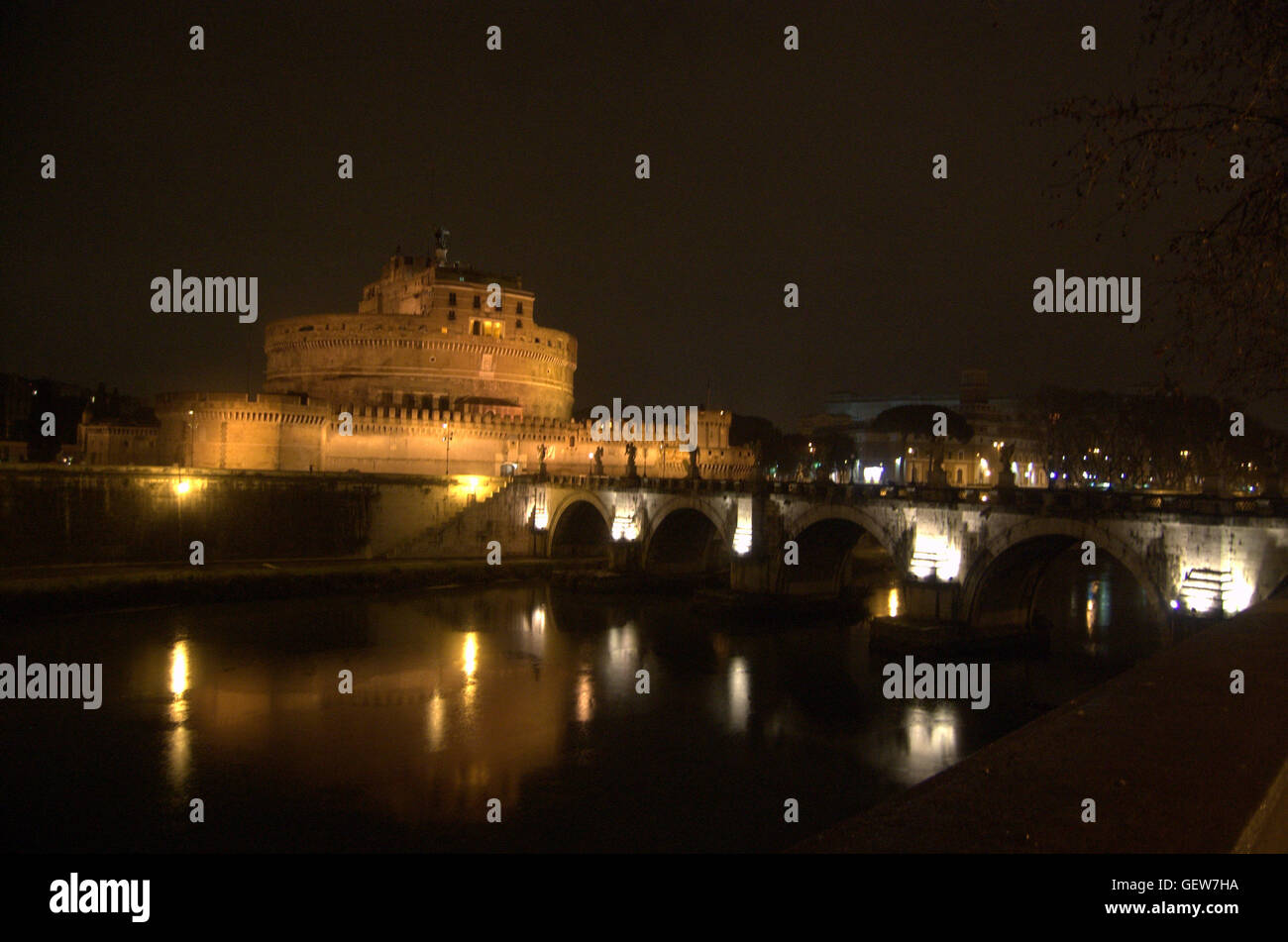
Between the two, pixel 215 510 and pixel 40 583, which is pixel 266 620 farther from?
pixel 215 510

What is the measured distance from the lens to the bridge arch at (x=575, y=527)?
4103 centimetres

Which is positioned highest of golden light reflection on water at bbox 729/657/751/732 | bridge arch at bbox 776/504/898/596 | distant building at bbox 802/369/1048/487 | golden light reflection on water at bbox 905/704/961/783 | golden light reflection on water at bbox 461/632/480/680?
distant building at bbox 802/369/1048/487

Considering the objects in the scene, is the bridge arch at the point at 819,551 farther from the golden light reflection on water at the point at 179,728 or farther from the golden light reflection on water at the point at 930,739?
the golden light reflection on water at the point at 179,728

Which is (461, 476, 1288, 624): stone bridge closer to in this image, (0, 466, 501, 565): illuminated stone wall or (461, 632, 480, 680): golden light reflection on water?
(0, 466, 501, 565): illuminated stone wall

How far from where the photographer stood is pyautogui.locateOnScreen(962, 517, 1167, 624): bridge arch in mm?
20234

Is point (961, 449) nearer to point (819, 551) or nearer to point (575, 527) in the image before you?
point (575, 527)

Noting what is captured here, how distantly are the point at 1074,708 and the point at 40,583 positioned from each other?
29172 millimetres

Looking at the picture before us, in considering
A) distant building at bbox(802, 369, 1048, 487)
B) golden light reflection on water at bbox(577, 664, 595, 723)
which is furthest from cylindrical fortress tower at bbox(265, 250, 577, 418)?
golden light reflection on water at bbox(577, 664, 595, 723)

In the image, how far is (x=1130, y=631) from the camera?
26.3 metres

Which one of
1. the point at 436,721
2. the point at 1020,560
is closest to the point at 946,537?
the point at 1020,560

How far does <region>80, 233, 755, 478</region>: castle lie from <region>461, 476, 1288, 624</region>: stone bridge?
9.72 m

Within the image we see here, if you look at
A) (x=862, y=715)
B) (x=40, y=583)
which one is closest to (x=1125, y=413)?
(x=862, y=715)
